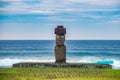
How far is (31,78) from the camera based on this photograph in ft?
37.9

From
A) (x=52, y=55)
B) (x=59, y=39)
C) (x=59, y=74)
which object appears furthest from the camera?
(x=52, y=55)

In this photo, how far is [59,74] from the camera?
11.9 metres

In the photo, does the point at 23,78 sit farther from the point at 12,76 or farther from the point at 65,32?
the point at 65,32

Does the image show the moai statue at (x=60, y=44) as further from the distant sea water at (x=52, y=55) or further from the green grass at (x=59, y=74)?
the distant sea water at (x=52, y=55)

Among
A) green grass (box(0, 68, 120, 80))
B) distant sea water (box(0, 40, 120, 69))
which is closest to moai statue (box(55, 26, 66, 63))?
green grass (box(0, 68, 120, 80))

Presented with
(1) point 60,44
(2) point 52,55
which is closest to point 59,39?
(1) point 60,44

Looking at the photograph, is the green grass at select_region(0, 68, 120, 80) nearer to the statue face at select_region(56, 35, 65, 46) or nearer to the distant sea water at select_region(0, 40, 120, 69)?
the statue face at select_region(56, 35, 65, 46)

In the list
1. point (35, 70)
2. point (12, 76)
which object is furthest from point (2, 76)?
point (35, 70)

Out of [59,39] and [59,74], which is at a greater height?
[59,39]

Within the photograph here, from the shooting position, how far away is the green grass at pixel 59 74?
11531 millimetres

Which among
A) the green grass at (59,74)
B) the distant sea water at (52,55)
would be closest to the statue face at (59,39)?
the green grass at (59,74)

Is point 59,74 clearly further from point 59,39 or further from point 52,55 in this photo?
point 52,55

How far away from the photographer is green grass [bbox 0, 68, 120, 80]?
1153cm

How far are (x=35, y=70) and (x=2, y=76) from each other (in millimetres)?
1056
